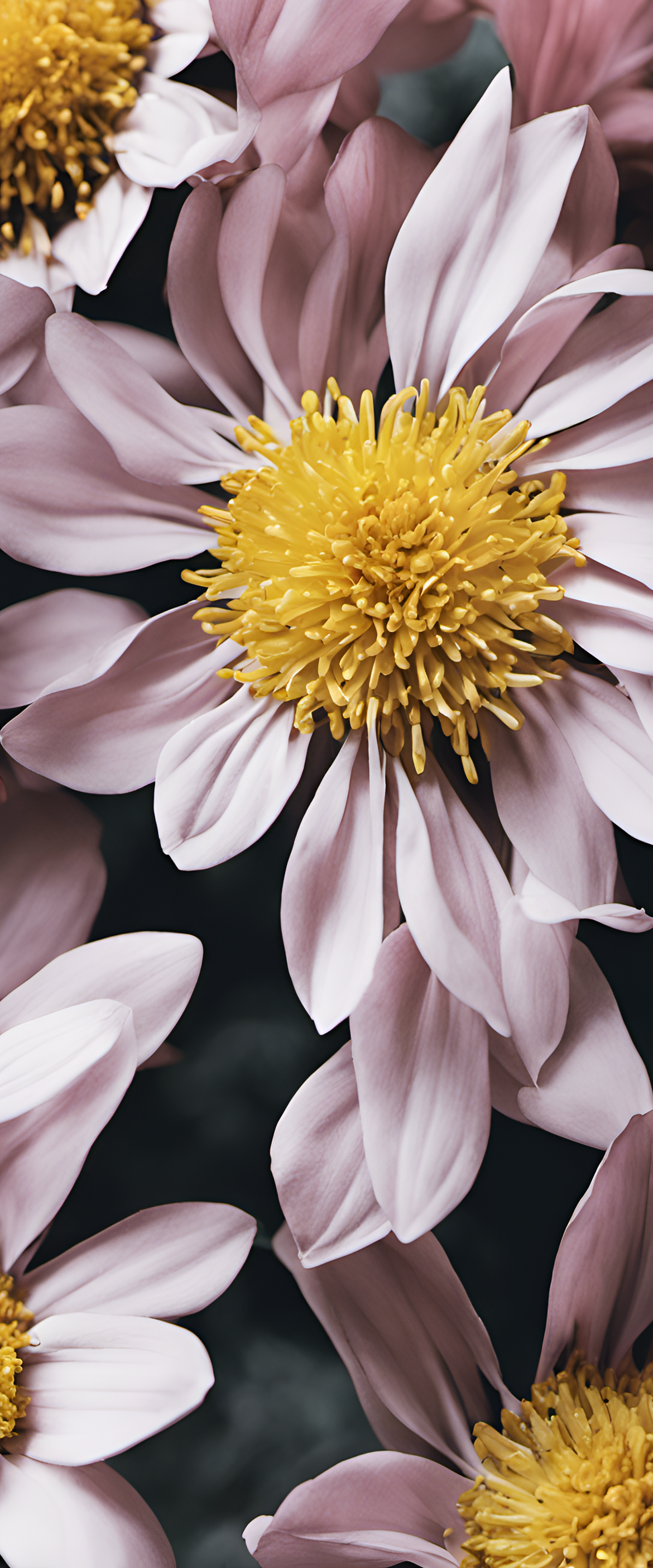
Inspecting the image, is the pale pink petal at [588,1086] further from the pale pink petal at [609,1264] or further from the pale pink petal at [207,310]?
the pale pink petal at [207,310]

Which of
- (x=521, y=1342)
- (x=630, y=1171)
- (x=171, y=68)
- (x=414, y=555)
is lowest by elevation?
(x=521, y=1342)

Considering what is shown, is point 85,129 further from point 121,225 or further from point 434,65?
point 434,65

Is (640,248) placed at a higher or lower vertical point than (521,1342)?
higher

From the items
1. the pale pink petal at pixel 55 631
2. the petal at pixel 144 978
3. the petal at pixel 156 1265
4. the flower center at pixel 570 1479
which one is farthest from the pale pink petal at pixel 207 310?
the flower center at pixel 570 1479

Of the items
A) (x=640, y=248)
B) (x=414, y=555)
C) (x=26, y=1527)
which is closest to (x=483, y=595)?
(x=414, y=555)

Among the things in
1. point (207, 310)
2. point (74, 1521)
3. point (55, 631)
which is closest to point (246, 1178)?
point (74, 1521)

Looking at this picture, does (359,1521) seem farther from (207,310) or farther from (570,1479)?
(207,310)
